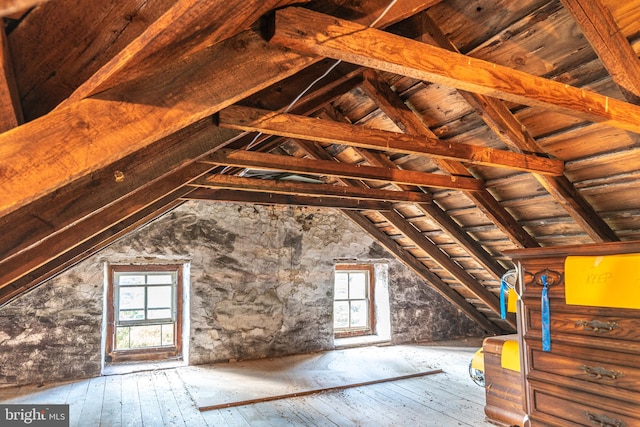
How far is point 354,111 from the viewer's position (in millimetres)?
3514

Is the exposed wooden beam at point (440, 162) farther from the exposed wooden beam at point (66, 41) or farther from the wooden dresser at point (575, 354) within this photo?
the exposed wooden beam at point (66, 41)

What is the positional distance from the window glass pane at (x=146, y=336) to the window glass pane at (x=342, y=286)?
7.75 feet

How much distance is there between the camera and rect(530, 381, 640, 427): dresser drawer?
1754 mm

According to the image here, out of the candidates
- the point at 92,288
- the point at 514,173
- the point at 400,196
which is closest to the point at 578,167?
the point at 514,173

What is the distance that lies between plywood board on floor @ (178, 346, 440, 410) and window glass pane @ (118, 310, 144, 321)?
78 cm

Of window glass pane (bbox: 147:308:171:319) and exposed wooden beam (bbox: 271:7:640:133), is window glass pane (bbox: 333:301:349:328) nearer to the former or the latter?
window glass pane (bbox: 147:308:171:319)

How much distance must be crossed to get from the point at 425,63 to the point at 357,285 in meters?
4.79

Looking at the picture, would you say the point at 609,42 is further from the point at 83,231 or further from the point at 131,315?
the point at 131,315

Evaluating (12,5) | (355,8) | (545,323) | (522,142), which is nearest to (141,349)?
(545,323)

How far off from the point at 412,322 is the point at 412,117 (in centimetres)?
368

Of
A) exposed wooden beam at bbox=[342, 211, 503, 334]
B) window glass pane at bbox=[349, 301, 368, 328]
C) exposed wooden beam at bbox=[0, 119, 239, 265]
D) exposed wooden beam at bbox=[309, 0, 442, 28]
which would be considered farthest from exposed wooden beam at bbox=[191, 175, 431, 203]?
window glass pane at bbox=[349, 301, 368, 328]

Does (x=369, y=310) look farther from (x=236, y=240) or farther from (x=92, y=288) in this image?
(x=92, y=288)

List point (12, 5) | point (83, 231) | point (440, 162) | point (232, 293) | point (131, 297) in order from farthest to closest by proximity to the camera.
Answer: point (232, 293), point (131, 297), point (440, 162), point (83, 231), point (12, 5)

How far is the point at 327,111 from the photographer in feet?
11.7
